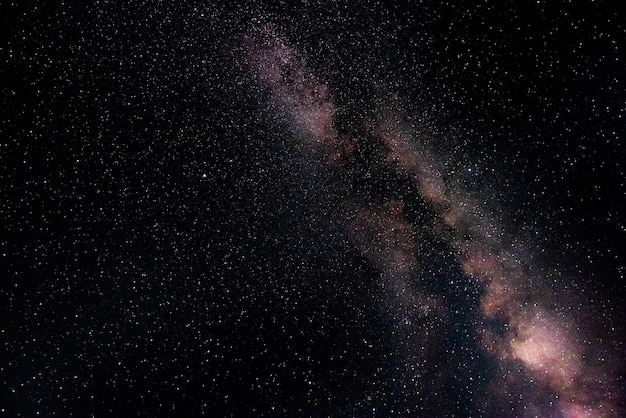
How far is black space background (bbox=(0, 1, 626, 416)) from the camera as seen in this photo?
7.00 feet

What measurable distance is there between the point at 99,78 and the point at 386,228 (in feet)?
6.86

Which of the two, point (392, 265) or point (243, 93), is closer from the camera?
point (243, 93)

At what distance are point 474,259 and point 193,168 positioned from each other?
7.93 ft

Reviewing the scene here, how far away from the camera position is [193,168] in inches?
98.8

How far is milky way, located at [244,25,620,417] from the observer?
244 centimetres

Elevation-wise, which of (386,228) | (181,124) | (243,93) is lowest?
(181,124)

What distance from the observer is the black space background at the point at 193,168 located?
213 cm

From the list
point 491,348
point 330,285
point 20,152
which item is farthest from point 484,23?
point 491,348

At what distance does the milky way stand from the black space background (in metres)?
0.11

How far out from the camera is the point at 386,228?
3137mm

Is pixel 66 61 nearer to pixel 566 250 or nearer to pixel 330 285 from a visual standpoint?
pixel 330 285

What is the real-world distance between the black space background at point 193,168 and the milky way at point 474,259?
11 cm

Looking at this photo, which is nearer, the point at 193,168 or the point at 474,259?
the point at 193,168

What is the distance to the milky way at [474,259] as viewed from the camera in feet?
8.00
